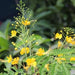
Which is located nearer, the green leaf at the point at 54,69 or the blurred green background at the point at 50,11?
the green leaf at the point at 54,69

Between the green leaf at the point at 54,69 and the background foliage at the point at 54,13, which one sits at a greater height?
the background foliage at the point at 54,13

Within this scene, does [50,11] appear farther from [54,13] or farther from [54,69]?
[54,69]

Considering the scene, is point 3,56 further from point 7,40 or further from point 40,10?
point 40,10

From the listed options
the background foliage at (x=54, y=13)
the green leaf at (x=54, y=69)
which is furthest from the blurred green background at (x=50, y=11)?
the green leaf at (x=54, y=69)

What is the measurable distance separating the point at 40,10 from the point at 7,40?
114 cm

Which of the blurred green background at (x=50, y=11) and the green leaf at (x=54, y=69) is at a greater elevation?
the blurred green background at (x=50, y=11)

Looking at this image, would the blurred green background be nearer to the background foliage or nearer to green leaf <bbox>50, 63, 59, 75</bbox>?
the background foliage

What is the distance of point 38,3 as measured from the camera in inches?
146

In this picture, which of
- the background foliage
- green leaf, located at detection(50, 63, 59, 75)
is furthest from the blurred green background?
green leaf, located at detection(50, 63, 59, 75)

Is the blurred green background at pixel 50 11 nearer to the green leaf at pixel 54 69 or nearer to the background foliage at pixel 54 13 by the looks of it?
the background foliage at pixel 54 13

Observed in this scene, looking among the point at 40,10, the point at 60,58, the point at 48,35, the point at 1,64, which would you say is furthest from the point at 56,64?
the point at 40,10

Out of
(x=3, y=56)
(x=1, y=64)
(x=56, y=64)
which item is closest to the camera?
(x=56, y=64)

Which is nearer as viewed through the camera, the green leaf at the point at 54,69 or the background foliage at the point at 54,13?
the green leaf at the point at 54,69

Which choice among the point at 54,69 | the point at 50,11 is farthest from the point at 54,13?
the point at 54,69
